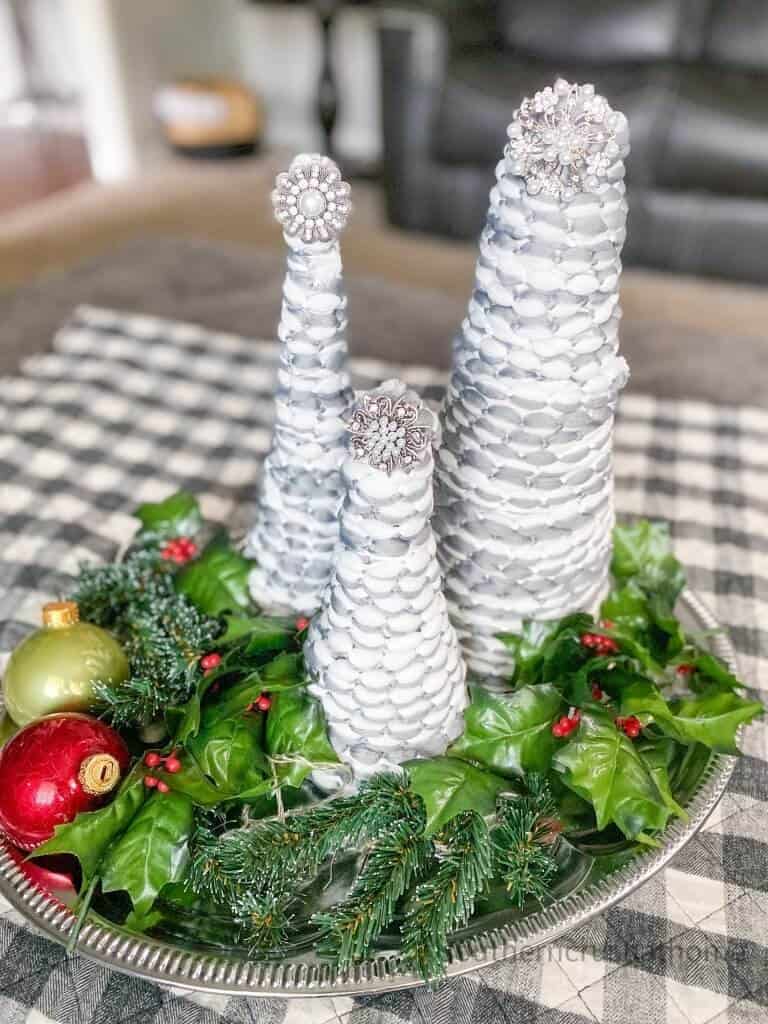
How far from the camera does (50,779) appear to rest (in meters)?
0.44

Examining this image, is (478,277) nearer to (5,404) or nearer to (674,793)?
(674,793)

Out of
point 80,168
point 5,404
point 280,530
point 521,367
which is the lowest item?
point 80,168

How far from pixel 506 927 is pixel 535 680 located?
0.42 ft

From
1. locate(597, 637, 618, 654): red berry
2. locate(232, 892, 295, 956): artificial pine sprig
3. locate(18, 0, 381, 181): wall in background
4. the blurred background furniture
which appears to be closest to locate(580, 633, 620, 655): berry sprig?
locate(597, 637, 618, 654): red berry

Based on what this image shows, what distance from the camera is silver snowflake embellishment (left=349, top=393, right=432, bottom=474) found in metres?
0.37

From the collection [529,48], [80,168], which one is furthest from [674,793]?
[80,168]

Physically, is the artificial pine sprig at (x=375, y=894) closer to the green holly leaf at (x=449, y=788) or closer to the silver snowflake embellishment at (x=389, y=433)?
the green holly leaf at (x=449, y=788)

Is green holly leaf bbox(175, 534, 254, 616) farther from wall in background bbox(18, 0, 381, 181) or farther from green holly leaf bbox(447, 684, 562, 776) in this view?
wall in background bbox(18, 0, 381, 181)

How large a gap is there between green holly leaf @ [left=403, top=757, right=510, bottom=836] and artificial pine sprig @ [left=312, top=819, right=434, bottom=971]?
13 millimetres

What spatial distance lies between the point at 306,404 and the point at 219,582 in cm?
14

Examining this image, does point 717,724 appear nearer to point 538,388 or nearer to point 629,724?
point 629,724

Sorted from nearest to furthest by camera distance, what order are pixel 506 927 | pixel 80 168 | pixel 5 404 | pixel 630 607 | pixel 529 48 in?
pixel 506 927
pixel 630 607
pixel 5 404
pixel 529 48
pixel 80 168

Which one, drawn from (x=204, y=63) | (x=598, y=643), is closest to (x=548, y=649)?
(x=598, y=643)

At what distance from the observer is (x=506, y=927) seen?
411 millimetres
